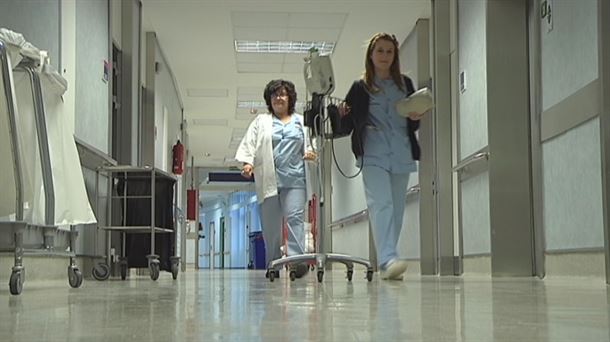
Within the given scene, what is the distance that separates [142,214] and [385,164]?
7.96 ft

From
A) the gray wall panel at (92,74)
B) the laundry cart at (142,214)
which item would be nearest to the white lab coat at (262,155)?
the laundry cart at (142,214)

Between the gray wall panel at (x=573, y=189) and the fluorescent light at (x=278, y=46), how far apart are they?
538 centimetres

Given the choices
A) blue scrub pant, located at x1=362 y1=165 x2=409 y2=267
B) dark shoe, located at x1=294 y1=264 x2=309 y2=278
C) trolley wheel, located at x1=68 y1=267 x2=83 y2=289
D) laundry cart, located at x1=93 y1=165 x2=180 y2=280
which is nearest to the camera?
trolley wheel, located at x1=68 y1=267 x2=83 y2=289

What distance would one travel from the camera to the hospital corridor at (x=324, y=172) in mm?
1705

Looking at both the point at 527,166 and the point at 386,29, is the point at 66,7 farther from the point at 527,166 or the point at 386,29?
the point at 386,29

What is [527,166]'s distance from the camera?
17.0 feet

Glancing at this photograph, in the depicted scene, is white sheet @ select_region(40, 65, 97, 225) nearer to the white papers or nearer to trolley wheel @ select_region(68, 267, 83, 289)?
trolley wheel @ select_region(68, 267, 83, 289)

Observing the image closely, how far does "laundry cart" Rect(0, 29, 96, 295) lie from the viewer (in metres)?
2.80

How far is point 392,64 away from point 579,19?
1.01 meters

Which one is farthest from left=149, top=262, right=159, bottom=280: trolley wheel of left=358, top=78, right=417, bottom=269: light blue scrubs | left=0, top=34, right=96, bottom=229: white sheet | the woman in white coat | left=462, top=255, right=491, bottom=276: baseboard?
left=462, top=255, right=491, bottom=276: baseboard

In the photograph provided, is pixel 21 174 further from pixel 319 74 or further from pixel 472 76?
pixel 472 76

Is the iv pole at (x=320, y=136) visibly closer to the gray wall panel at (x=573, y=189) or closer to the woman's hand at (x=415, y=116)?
the woman's hand at (x=415, y=116)

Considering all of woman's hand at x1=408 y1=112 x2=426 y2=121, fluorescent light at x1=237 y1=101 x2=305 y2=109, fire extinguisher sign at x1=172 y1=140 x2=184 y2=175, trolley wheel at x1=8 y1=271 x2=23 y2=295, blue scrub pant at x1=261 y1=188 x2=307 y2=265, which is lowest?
trolley wheel at x1=8 y1=271 x2=23 y2=295

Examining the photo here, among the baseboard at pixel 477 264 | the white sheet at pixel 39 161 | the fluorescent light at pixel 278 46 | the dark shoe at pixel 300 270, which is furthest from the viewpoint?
the fluorescent light at pixel 278 46
